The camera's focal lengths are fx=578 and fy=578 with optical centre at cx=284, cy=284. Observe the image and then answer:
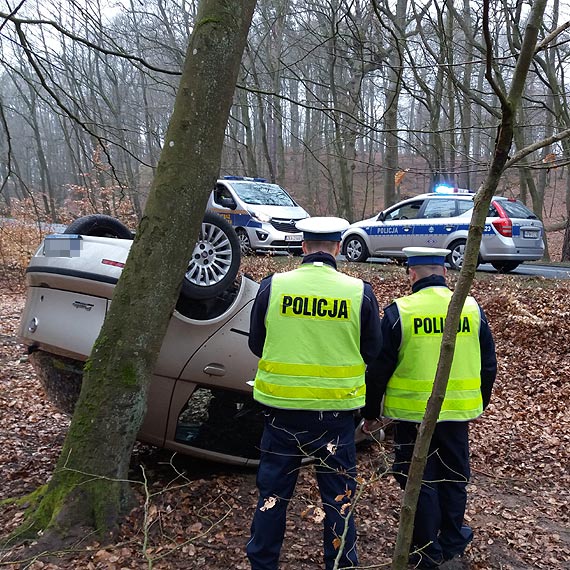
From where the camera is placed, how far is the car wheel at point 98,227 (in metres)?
3.78

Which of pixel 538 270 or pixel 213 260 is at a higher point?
pixel 213 260

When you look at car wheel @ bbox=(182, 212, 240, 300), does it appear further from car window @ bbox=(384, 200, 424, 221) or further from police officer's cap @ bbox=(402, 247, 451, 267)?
car window @ bbox=(384, 200, 424, 221)

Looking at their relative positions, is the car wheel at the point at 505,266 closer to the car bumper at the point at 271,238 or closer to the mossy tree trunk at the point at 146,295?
the car bumper at the point at 271,238

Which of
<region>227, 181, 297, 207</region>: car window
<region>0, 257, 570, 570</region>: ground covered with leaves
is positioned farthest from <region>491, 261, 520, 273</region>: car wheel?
<region>0, 257, 570, 570</region>: ground covered with leaves

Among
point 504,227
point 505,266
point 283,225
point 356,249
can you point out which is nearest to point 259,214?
point 283,225

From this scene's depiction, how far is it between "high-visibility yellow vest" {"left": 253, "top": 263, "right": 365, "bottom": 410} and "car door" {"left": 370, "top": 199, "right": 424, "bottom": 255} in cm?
973

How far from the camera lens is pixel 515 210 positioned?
36.8 feet

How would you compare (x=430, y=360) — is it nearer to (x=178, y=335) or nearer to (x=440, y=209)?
(x=178, y=335)

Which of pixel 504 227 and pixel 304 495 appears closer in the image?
pixel 304 495

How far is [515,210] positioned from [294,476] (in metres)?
9.69

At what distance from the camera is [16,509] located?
3.26m

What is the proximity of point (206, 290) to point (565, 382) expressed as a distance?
16.1ft

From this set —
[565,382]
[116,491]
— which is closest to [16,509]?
[116,491]

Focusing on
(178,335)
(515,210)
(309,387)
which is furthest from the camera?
(515,210)
